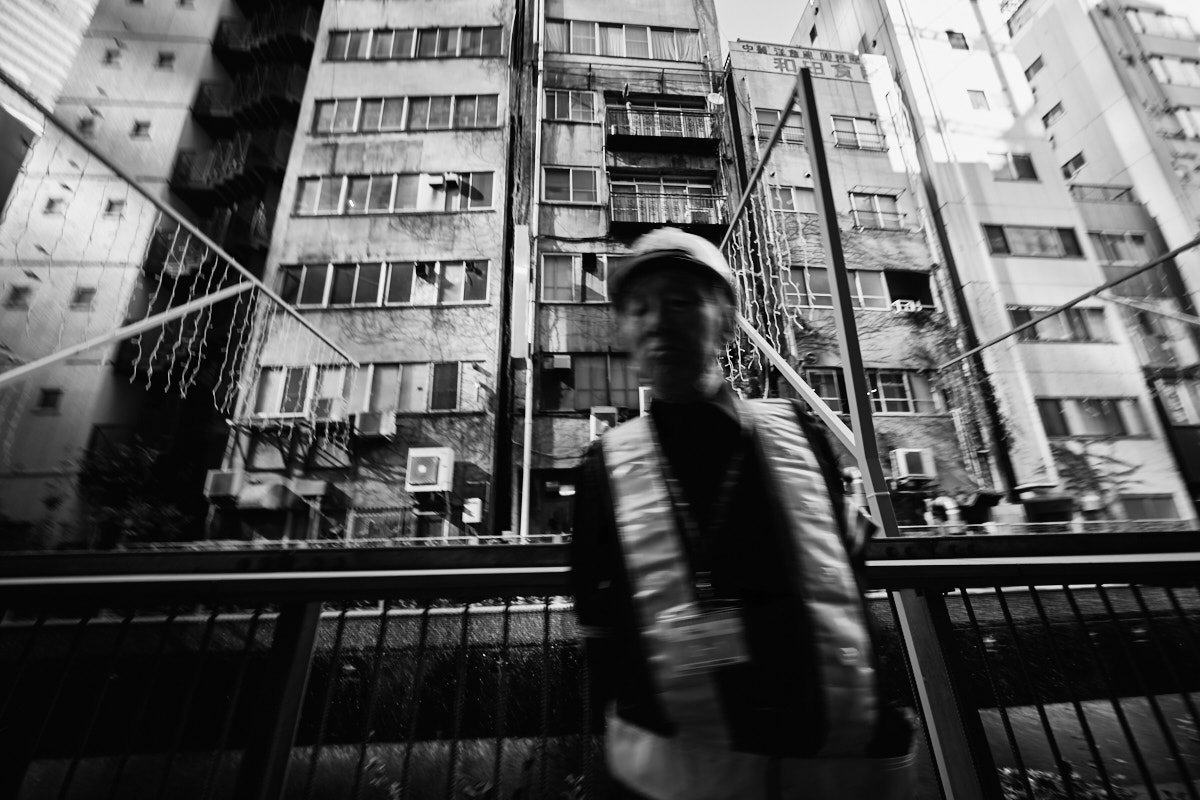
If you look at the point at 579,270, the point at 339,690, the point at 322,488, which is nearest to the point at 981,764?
the point at 339,690

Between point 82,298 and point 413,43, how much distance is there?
1137 centimetres

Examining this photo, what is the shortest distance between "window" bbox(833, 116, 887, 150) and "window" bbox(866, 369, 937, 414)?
758cm

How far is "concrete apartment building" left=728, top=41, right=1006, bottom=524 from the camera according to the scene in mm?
11781

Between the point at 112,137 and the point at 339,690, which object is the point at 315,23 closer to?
the point at 112,137

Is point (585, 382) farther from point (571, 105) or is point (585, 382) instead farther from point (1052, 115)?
point (1052, 115)

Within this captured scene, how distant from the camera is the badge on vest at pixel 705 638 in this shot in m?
0.66

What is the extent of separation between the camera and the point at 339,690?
2812mm

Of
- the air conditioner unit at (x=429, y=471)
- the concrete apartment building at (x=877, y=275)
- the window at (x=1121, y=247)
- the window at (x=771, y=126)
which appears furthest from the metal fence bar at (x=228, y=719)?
the window at (x=1121, y=247)

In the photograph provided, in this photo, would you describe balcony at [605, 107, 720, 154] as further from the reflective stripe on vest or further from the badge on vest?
the badge on vest

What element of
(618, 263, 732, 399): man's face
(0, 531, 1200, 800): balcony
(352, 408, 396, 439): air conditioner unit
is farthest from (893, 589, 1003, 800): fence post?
(352, 408, 396, 439): air conditioner unit

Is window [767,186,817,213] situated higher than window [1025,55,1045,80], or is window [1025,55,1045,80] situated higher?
window [1025,55,1045,80]

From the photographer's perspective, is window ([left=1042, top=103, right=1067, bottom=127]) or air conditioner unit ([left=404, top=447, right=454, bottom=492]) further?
window ([left=1042, top=103, right=1067, bottom=127])

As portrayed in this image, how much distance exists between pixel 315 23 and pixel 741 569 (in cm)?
2147

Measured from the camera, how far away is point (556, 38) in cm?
1583
